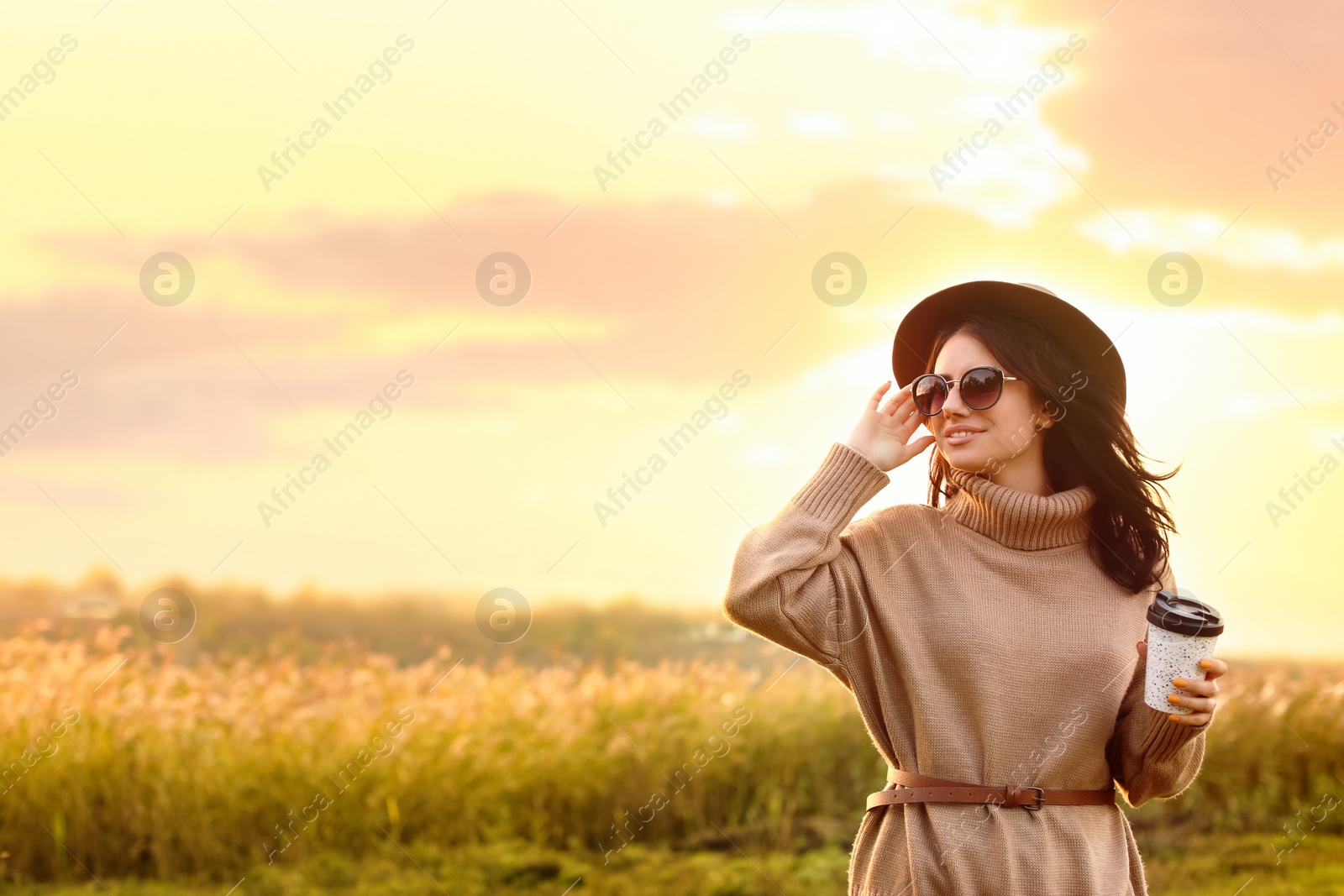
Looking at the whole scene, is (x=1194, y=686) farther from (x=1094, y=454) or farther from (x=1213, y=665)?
(x=1094, y=454)

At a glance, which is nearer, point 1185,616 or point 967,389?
point 1185,616

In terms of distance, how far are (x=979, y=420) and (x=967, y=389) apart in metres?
0.08

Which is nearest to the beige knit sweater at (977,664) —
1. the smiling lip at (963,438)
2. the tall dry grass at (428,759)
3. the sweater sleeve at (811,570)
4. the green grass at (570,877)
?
the sweater sleeve at (811,570)

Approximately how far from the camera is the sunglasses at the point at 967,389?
2371mm

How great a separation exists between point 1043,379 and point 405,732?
5.19 meters

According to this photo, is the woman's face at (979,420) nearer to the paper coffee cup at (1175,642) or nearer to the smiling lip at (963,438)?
the smiling lip at (963,438)

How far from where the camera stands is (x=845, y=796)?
6.91 meters

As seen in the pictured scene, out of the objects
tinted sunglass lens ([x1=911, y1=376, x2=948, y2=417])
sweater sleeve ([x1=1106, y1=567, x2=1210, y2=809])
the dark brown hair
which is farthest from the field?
tinted sunglass lens ([x1=911, y1=376, x2=948, y2=417])

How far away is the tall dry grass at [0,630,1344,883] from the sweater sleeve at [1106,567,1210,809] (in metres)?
4.40

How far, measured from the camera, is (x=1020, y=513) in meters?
2.44

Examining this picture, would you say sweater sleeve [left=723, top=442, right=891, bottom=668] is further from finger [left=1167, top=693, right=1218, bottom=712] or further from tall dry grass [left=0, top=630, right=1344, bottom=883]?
tall dry grass [left=0, top=630, right=1344, bottom=883]

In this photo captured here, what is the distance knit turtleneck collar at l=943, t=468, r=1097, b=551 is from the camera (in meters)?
2.44

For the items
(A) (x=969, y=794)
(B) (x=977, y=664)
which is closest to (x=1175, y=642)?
(B) (x=977, y=664)

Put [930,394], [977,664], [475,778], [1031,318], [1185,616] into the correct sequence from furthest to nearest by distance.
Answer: [475,778]
[1031,318]
[930,394]
[977,664]
[1185,616]
